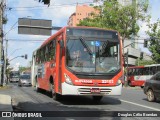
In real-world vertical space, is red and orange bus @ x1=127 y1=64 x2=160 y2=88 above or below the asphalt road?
below

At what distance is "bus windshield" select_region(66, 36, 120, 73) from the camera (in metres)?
16.1

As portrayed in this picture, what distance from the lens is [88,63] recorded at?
16.1 meters

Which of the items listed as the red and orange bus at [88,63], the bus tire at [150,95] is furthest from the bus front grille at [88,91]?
the bus tire at [150,95]

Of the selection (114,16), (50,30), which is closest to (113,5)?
Answer: (114,16)

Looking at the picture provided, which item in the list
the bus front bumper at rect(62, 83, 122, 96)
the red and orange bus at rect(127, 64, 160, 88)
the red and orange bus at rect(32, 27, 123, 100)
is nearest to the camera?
the bus front bumper at rect(62, 83, 122, 96)

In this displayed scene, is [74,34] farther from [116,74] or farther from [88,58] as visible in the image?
[116,74]

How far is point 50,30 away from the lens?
115ft

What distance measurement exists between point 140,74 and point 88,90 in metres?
36.2

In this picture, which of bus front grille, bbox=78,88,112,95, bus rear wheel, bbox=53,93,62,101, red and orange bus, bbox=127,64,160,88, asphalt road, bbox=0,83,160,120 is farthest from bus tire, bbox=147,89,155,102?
red and orange bus, bbox=127,64,160,88

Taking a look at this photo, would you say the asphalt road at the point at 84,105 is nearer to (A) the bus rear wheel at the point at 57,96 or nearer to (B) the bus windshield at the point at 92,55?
(A) the bus rear wheel at the point at 57,96

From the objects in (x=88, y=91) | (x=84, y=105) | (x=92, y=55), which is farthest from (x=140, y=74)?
(x=88, y=91)

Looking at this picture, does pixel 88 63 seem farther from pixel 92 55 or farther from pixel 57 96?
pixel 57 96

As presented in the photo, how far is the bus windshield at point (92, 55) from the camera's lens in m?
16.1

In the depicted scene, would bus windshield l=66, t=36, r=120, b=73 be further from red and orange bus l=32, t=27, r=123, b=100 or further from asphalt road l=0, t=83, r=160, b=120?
asphalt road l=0, t=83, r=160, b=120
